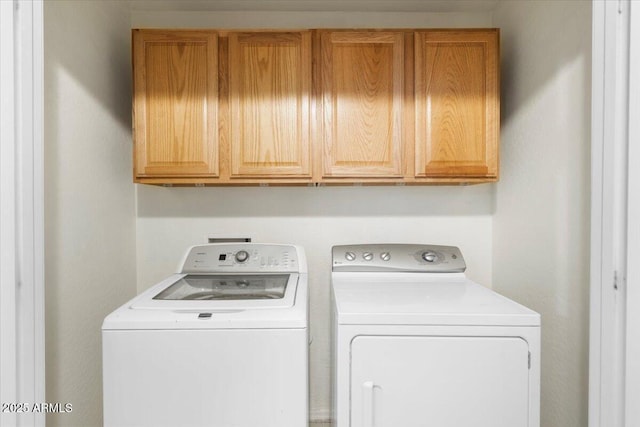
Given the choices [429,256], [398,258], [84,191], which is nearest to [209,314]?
[84,191]

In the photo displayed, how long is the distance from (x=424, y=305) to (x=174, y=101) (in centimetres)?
147

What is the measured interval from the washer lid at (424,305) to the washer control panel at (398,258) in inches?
5.6

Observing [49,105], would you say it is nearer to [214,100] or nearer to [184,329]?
[214,100]

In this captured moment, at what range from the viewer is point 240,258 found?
6.04 feet

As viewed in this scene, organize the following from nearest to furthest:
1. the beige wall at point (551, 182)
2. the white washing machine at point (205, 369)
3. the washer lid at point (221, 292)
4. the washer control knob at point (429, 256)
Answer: the white washing machine at point (205, 369) → the washer lid at point (221, 292) → the beige wall at point (551, 182) → the washer control knob at point (429, 256)

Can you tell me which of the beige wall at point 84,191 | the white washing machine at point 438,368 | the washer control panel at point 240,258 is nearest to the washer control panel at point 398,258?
the washer control panel at point 240,258

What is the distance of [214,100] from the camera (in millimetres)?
1761

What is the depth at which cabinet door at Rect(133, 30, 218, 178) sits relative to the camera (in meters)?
1.75

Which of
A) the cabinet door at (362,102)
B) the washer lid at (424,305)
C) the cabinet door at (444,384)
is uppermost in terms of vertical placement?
the cabinet door at (362,102)

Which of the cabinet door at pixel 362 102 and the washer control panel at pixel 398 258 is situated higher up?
the cabinet door at pixel 362 102

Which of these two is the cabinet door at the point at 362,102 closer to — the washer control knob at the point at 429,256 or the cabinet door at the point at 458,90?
the cabinet door at the point at 458,90

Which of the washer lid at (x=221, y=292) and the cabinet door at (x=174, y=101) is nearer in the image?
the washer lid at (x=221, y=292)

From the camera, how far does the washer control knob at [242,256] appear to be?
1839 mm

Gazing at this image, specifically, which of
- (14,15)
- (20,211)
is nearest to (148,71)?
(14,15)
